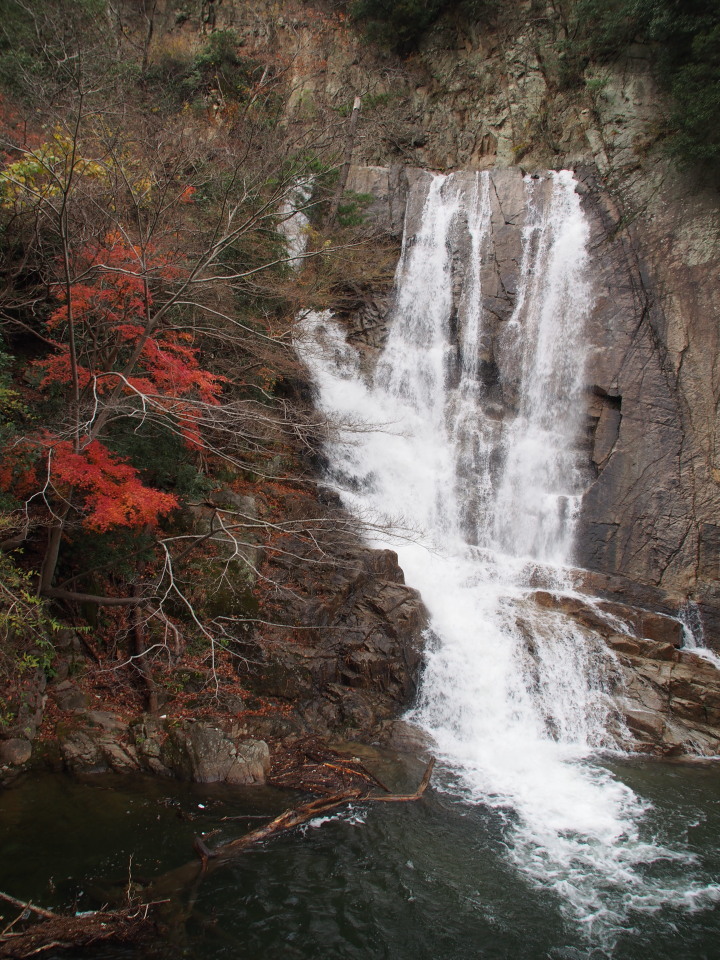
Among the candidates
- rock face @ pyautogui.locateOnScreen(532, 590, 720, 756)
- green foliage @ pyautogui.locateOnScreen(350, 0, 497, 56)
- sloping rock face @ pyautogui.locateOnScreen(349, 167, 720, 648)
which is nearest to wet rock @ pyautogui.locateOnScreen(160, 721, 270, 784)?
rock face @ pyautogui.locateOnScreen(532, 590, 720, 756)

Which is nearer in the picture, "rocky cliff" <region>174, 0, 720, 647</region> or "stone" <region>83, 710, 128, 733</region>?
"stone" <region>83, 710, 128, 733</region>

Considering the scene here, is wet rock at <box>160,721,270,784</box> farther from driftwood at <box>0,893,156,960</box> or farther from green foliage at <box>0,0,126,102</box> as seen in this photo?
green foliage at <box>0,0,126,102</box>

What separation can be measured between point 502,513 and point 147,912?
1174 centimetres

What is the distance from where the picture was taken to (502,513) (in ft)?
48.0

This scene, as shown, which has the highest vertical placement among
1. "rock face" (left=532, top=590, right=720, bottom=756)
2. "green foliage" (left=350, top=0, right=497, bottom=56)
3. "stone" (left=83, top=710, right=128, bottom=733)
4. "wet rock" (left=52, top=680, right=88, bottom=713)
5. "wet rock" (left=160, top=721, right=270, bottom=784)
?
"green foliage" (left=350, top=0, right=497, bottom=56)

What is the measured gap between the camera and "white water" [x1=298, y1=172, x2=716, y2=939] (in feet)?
22.5

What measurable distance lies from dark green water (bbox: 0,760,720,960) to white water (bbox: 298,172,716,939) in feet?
1.03

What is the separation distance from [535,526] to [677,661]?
4606 millimetres

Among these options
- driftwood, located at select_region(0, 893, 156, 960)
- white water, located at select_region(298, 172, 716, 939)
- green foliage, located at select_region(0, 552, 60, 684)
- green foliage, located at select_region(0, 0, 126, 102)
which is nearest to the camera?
driftwood, located at select_region(0, 893, 156, 960)

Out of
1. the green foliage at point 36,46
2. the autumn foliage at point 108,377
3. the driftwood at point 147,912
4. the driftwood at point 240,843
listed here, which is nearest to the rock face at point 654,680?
the driftwood at point 240,843

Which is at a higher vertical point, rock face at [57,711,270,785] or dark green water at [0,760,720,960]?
rock face at [57,711,270,785]

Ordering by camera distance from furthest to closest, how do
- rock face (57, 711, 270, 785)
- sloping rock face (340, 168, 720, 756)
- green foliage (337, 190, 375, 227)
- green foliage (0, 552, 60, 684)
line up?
green foliage (337, 190, 375, 227) < sloping rock face (340, 168, 720, 756) < rock face (57, 711, 270, 785) < green foliage (0, 552, 60, 684)

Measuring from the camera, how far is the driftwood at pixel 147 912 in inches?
166

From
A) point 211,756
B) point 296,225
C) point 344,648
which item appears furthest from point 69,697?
point 296,225
